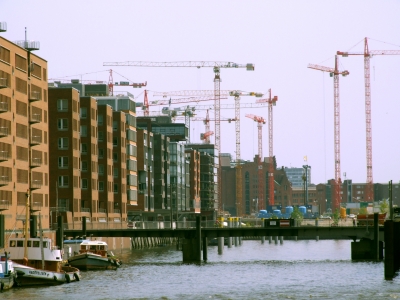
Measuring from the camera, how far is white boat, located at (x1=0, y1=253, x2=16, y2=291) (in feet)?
283

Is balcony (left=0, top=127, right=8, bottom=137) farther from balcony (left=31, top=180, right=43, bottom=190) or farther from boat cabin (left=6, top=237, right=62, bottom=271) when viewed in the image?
boat cabin (left=6, top=237, right=62, bottom=271)

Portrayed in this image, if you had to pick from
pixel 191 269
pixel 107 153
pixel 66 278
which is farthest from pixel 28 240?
pixel 107 153

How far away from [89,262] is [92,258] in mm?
579

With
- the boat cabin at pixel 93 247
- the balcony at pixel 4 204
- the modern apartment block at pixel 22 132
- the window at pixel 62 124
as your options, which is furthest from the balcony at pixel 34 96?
the boat cabin at pixel 93 247

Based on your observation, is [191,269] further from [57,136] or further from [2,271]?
[57,136]

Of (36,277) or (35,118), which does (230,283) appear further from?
(35,118)

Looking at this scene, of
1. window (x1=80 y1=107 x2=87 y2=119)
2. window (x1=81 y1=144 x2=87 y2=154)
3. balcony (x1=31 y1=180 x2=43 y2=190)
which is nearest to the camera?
balcony (x1=31 y1=180 x2=43 y2=190)

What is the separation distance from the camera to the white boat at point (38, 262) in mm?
92438

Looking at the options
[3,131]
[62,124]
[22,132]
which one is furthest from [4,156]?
[62,124]

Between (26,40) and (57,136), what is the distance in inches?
1153

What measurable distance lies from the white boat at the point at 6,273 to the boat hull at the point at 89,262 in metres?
32.4

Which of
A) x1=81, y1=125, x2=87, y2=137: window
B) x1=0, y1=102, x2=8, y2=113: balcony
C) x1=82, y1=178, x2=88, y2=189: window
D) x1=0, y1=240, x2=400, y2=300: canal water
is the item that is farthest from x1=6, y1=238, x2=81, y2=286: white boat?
x1=81, y1=125, x2=87, y2=137: window

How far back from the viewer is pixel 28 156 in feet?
484

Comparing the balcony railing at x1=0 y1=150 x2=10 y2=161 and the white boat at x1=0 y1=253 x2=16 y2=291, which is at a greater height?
the balcony railing at x1=0 y1=150 x2=10 y2=161
